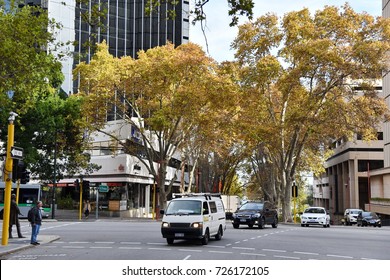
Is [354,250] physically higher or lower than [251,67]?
lower

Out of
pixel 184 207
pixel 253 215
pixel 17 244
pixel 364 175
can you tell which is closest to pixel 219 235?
pixel 184 207

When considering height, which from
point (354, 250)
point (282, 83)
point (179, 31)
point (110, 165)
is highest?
point (179, 31)

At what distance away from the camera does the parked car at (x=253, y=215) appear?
29.6 metres

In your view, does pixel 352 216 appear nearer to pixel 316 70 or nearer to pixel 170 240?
pixel 316 70

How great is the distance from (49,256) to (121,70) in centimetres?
2726

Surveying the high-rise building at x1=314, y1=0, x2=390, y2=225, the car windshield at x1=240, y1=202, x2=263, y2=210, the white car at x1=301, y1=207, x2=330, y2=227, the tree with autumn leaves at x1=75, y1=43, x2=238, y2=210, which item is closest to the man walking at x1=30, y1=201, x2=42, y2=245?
the car windshield at x1=240, y1=202, x2=263, y2=210

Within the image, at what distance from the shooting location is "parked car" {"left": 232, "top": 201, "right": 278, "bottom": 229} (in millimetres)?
29609

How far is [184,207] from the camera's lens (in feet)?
62.2

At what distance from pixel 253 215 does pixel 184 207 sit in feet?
38.0

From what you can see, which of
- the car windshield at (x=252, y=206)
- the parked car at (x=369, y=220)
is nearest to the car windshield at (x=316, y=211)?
the car windshield at (x=252, y=206)

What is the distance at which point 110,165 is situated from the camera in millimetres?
51750

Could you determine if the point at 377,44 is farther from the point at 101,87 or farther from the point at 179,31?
the point at 179,31
